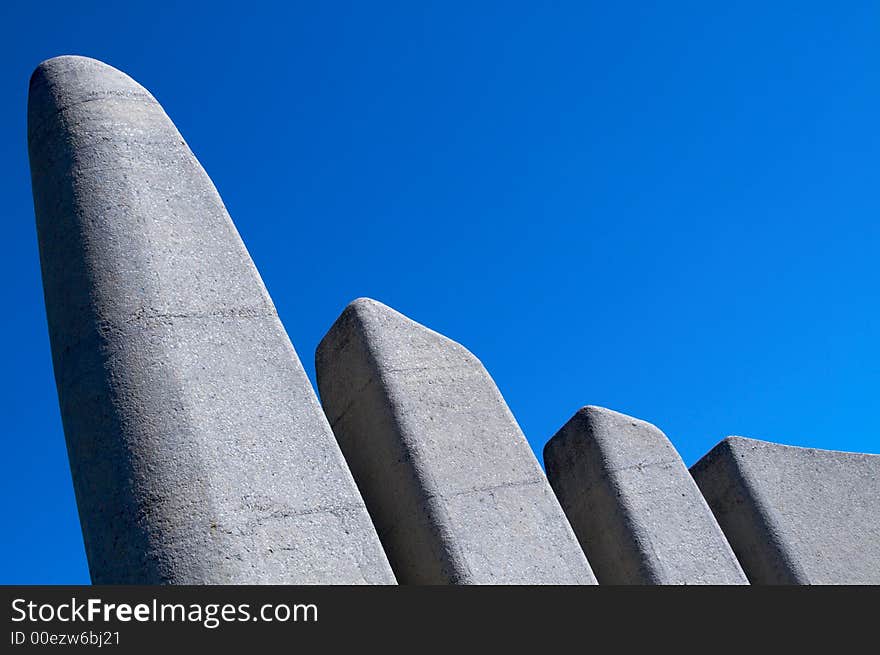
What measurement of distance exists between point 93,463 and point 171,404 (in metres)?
0.35

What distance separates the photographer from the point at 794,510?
6.12 meters

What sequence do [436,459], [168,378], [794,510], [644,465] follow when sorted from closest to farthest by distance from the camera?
[168,378]
[436,459]
[644,465]
[794,510]

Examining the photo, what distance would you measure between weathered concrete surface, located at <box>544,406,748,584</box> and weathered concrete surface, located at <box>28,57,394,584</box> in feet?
6.38

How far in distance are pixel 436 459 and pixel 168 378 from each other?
1304 millimetres

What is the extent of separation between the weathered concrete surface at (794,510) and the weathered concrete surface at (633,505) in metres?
0.54

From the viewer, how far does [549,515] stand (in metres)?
4.64

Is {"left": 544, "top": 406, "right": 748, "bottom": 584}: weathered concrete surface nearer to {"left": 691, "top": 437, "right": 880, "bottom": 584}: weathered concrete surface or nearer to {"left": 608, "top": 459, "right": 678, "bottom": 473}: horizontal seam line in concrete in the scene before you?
{"left": 608, "top": 459, "right": 678, "bottom": 473}: horizontal seam line in concrete

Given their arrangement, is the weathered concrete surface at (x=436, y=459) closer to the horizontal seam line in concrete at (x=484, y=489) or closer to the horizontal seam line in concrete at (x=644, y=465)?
the horizontal seam line in concrete at (x=484, y=489)

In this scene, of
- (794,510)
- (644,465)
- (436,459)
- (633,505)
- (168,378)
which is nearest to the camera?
(168,378)

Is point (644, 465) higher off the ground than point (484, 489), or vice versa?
point (644, 465)

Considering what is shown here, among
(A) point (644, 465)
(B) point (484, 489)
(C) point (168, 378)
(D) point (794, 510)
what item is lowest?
(B) point (484, 489)

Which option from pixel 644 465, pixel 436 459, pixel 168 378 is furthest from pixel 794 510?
pixel 168 378

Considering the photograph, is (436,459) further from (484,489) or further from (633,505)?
(633,505)

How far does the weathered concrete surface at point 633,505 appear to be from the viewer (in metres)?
5.29
